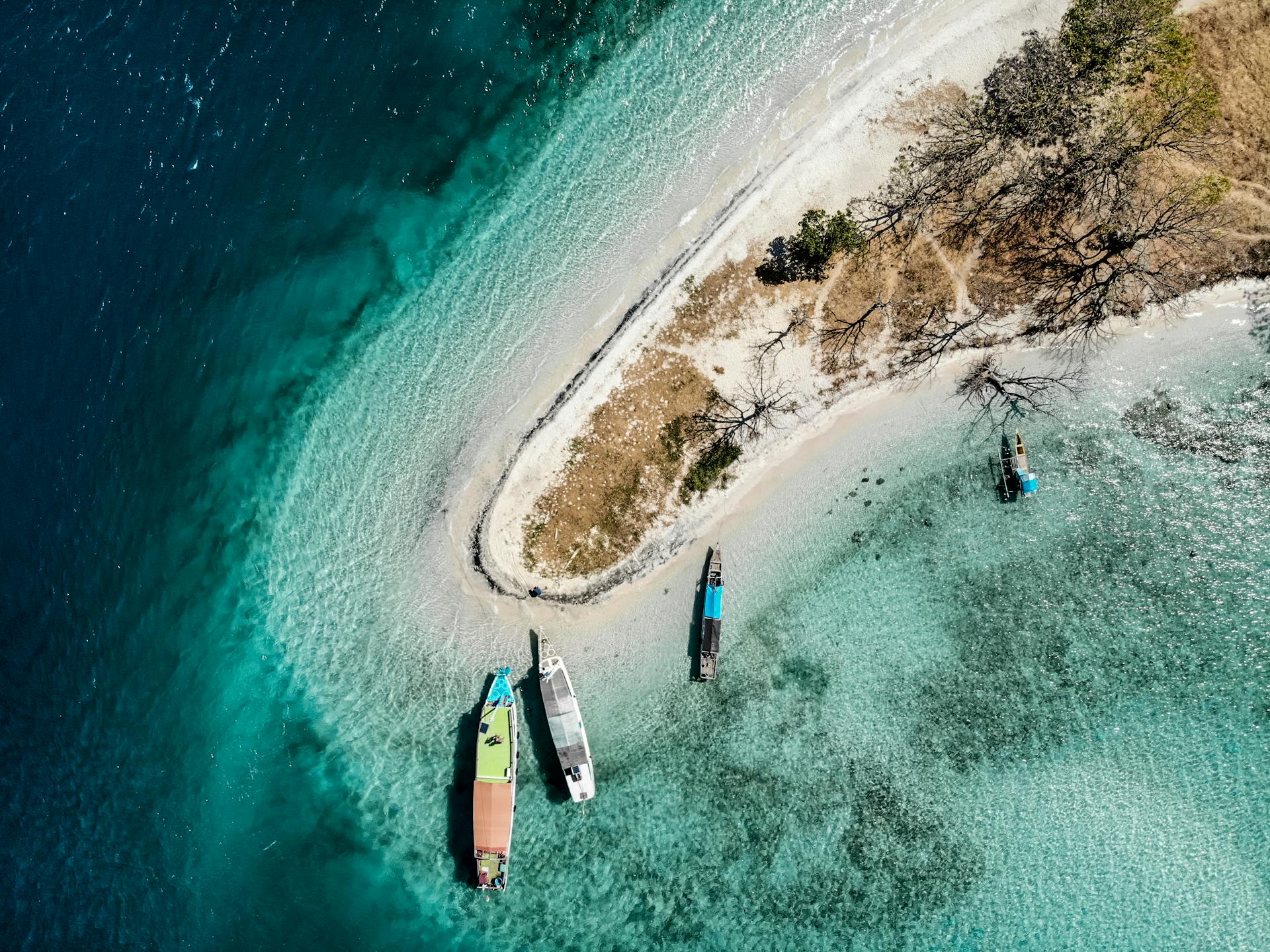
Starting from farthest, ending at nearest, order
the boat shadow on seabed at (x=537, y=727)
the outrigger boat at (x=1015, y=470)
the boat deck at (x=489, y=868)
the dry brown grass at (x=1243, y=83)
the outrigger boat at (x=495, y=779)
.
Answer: the boat shadow on seabed at (x=537, y=727), the boat deck at (x=489, y=868), the outrigger boat at (x=495, y=779), the outrigger boat at (x=1015, y=470), the dry brown grass at (x=1243, y=83)

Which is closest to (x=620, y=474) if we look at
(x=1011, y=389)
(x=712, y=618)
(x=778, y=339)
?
(x=712, y=618)

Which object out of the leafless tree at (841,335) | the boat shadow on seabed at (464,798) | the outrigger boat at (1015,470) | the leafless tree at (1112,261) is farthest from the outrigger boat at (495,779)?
the leafless tree at (1112,261)

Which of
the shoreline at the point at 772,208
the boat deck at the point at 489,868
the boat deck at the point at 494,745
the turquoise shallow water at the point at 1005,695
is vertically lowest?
the turquoise shallow water at the point at 1005,695

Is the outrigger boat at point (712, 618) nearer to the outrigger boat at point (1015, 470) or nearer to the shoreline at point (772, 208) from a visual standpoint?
the shoreline at point (772, 208)

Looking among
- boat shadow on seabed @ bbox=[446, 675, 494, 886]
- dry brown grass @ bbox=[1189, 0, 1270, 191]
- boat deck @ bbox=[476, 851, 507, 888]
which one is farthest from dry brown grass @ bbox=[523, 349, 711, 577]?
dry brown grass @ bbox=[1189, 0, 1270, 191]

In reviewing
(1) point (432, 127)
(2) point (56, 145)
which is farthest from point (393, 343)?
→ (2) point (56, 145)

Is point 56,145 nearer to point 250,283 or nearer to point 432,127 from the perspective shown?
point 250,283
